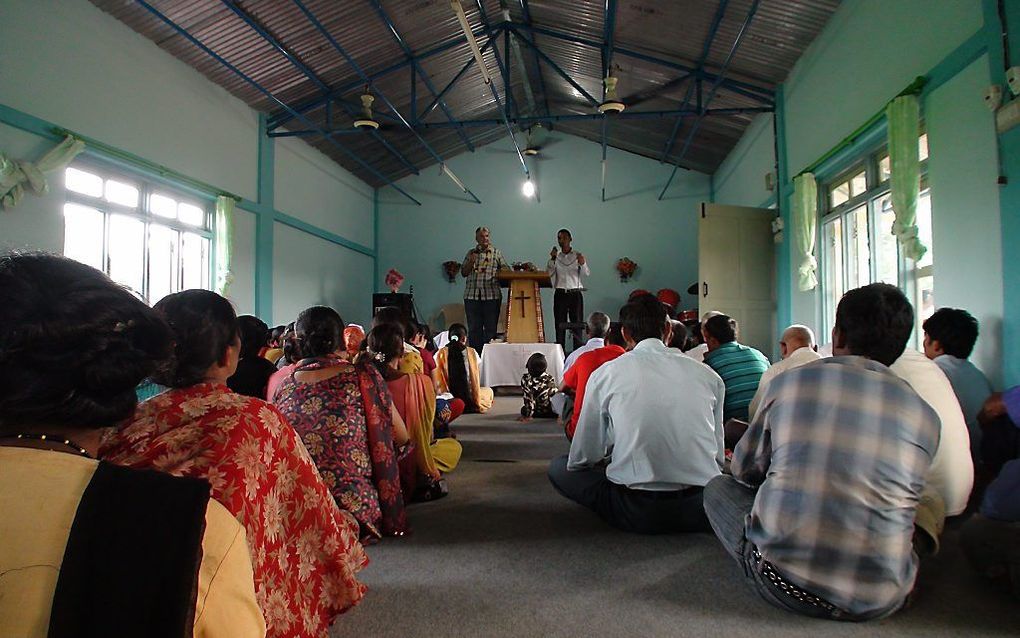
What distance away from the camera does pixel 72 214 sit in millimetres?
5480

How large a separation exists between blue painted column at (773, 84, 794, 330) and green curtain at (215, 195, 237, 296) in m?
6.44

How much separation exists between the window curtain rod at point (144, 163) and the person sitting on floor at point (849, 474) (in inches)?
232

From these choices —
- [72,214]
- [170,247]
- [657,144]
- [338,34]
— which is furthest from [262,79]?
[657,144]

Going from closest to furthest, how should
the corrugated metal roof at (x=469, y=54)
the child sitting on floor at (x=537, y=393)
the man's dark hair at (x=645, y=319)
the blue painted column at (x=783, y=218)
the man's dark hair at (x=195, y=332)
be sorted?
the man's dark hair at (x=195, y=332) < the man's dark hair at (x=645, y=319) < the child sitting on floor at (x=537, y=393) < the corrugated metal roof at (x=469, y=54) < the blue painted column at (x=783, y=218)

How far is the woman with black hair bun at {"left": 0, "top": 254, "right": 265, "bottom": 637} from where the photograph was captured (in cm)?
61

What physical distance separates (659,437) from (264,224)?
7.38 metres

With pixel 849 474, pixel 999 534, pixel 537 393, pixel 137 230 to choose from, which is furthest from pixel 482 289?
pixel 849 474

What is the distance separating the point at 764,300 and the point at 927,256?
314cm

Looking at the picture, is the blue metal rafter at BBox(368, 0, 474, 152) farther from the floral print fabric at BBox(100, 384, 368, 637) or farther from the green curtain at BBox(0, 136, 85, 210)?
the floral print fabric at BBox(100, 384, 368, 637)

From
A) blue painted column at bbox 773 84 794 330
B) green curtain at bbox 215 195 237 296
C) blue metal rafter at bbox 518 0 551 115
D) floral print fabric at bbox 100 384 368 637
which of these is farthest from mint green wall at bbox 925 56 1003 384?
green curtain at bbox 215 195 237 296

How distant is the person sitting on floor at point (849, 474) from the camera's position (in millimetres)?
1569

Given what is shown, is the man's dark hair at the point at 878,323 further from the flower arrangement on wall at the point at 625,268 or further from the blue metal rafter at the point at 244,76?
the flower arrangement on wall at the point at 625,268

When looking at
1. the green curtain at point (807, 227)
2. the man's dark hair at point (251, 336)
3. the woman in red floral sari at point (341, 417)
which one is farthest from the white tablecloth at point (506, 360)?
the woman in red floral sari at point (341, 417)

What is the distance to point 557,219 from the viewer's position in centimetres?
1200
